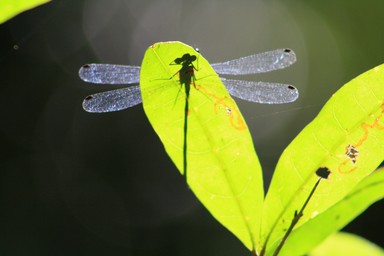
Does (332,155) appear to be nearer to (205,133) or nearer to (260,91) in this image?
(205,133)

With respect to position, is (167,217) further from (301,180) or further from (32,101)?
(301,180)

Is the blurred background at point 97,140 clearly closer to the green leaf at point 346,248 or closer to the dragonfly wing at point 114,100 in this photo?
the dragonfly wing at point 114,100

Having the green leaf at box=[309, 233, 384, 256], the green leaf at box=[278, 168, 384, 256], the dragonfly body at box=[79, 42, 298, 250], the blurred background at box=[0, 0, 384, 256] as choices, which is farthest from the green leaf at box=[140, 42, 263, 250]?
the blurred background at box=[0, 0, 384, 256]

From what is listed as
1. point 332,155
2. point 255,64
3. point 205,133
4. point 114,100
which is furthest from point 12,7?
point 255,64

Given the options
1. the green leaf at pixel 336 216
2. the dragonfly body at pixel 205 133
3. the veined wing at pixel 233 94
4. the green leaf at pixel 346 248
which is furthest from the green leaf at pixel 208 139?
the veined wing at pixel 233 94

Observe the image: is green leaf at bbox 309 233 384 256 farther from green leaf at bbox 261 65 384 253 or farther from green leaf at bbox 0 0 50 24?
green leaf at bbox 0 0 50 24
